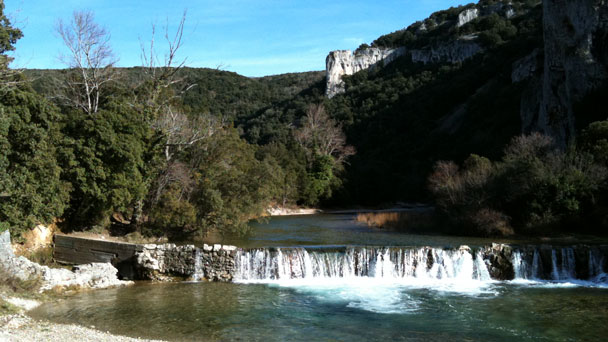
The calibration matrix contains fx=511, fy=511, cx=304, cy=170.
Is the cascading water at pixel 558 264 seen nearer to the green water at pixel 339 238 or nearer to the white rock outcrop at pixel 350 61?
the green water at pixel 339 238

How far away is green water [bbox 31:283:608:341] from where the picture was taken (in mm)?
12344

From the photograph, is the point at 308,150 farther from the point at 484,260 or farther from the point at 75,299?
the point at 75,299

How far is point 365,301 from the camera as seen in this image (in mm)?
16016

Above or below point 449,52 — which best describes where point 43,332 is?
below

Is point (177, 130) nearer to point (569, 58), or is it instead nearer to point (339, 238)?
point (339, 238)

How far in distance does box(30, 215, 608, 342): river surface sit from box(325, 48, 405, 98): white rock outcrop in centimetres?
9284

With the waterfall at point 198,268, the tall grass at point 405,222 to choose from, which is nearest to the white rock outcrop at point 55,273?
the waterfall at point 198,268

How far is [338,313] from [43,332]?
7.48m

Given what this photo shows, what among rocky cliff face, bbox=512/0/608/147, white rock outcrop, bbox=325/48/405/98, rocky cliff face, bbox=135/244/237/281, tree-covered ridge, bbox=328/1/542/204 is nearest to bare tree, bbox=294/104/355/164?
tree-covered ridge, bbox=328/1/542/204

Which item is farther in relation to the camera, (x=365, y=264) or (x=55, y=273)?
(x=365, y=264)

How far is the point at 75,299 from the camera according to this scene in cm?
1606

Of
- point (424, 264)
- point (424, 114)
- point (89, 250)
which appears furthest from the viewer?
point (424, 114)

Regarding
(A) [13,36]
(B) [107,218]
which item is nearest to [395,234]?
(B) [107,218]

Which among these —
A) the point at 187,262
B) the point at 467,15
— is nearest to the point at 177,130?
the point at 187,262
